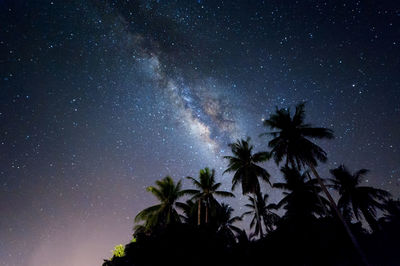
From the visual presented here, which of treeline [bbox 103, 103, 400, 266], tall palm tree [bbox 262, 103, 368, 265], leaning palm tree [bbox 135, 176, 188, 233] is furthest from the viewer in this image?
leaning palm tree [bbox 135, 176, 188, 233]

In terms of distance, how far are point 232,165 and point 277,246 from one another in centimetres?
1000

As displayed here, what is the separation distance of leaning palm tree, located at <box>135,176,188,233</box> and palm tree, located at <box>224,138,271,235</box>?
659 centimetres

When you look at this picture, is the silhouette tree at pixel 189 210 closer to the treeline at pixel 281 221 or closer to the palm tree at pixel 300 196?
the treeline at pixel 281 221

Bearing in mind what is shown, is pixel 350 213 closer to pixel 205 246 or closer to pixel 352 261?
pixel 352 261

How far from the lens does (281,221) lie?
2128 centimetres

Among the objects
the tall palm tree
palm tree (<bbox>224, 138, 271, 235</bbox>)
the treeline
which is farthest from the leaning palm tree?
the tall palm tree

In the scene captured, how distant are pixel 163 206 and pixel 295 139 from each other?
16.8 meters

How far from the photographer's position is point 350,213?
24.7m

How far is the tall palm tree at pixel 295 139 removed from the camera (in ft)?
64.6

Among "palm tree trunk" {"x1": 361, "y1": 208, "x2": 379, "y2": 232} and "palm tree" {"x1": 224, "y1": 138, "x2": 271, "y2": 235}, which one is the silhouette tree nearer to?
"palm tree" {"x1": 224, "y1": 138, "x2": 271, "y2": 235}

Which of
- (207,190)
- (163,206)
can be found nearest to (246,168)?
(207,190)

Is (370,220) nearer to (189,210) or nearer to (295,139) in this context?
(295,139)

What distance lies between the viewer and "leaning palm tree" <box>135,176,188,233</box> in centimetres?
2442

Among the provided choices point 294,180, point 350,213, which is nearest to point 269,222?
point 294,180
